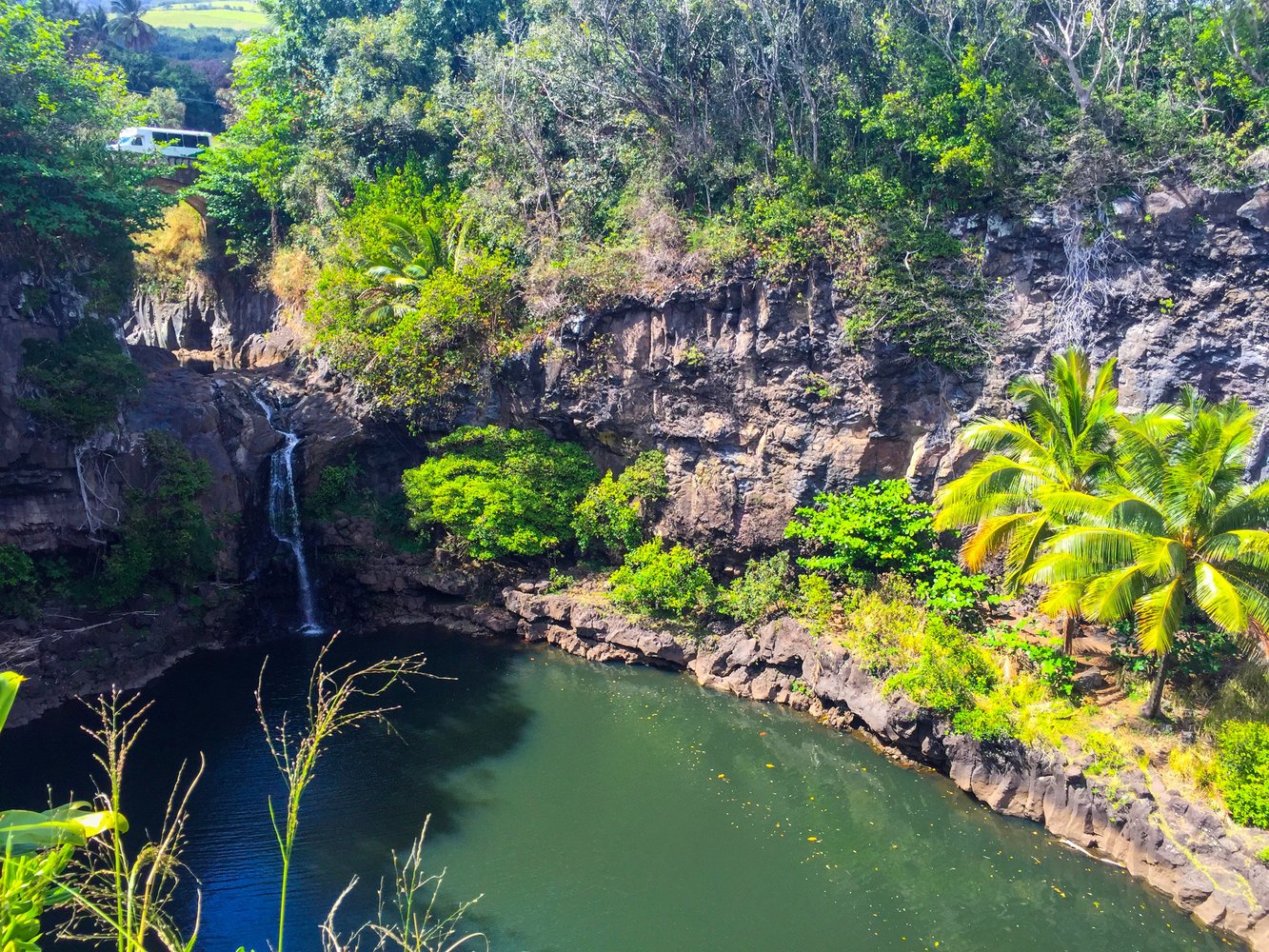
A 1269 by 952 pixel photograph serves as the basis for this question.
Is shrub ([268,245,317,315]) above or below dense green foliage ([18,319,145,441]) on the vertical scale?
above

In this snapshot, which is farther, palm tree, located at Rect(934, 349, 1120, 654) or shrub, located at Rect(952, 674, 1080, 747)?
palm tree, located at Rect(934, 349, 1120, 654)

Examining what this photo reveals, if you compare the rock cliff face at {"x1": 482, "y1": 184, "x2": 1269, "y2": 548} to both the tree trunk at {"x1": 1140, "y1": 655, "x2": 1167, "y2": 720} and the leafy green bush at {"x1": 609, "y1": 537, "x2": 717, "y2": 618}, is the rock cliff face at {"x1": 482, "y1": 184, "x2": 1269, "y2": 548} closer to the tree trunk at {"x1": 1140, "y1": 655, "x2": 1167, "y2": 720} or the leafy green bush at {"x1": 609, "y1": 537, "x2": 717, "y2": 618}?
the leafy green bush at {"x1": 609, "y1": 537, "x2": 717, "y2": 618}

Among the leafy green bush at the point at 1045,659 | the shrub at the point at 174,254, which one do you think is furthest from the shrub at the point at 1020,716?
the shrub at the point at 174,254

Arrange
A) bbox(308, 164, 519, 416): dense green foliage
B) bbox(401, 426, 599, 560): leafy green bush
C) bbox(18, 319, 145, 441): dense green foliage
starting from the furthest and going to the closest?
bbox(308, 164, 519, 416): dense green foliage < bbox(401, 426, 599, 560): leafy green bush < bbox(18, 319, 145, 441): dense green foliage

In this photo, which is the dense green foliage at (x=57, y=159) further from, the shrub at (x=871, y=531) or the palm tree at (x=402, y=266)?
the shrub at (x=871, y=531)

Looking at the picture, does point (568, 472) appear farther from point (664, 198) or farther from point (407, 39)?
point (407, 39)

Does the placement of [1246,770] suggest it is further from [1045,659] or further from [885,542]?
[885,542]

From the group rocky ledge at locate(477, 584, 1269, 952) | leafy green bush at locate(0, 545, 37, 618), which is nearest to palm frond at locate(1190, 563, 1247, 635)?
rocky ledge at locate(477, 584, 1269, 952)
